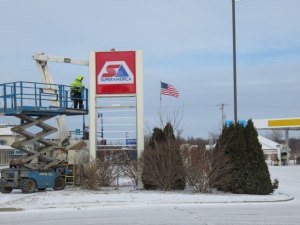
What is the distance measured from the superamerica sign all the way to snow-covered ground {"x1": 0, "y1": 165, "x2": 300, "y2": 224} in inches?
203

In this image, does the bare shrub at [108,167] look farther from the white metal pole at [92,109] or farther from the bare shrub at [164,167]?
the bare shrub at [164,167]

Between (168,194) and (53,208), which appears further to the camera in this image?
(168,194)

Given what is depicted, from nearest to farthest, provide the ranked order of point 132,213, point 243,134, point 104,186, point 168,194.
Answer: point 132,213 < point 168,194 < point 243,134 < point 104,186

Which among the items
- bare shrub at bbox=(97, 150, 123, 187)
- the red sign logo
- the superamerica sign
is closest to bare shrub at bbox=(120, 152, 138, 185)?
bare shrub at bbox=(97, 150, 123, 187)

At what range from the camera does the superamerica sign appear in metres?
24.6

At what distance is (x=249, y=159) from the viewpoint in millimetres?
21359

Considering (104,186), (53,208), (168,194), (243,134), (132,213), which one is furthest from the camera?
(104,186)

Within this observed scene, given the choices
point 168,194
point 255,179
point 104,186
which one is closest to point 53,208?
point 168,194

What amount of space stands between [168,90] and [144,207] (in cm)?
1797

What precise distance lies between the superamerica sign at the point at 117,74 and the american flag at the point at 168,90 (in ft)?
30.3

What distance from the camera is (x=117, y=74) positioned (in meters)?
24.6

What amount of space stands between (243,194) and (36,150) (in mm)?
10124

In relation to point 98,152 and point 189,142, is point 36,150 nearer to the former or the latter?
point 98,152


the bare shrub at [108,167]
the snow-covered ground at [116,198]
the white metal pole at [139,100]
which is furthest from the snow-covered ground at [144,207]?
the white metal pole at [139,100]
